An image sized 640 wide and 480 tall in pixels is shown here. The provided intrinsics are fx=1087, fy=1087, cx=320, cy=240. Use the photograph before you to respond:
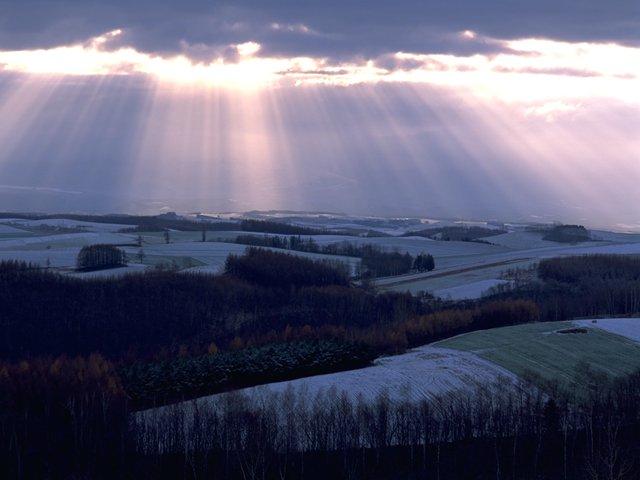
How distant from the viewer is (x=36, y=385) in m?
51.0

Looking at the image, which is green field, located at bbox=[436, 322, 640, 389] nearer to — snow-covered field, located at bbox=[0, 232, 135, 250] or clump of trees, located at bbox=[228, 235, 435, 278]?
clump of trees, located at bbox=[228, 235, 435, 278]

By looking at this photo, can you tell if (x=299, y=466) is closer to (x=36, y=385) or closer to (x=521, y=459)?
(x=521, y=459)

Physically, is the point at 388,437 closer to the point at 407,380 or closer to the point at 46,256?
the point at 407,380

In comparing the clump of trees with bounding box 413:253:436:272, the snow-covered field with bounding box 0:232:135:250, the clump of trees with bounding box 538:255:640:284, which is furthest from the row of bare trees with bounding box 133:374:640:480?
the snow-covered field with bounding box 0:232:135:250

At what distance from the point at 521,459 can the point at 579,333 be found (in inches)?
1080

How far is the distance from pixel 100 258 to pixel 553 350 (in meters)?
57.4

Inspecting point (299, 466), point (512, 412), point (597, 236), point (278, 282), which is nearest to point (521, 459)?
point (512, 412)

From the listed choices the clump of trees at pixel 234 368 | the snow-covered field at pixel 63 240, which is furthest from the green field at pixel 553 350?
the snow-covered field at pixel 63 240

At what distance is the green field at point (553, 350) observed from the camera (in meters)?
60.3

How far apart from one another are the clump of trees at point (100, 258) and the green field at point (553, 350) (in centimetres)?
4752

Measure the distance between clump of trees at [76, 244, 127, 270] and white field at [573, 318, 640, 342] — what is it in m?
49.8

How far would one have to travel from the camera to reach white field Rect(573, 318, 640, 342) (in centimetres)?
7188

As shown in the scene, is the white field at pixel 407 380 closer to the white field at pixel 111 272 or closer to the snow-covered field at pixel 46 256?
the white field at pixel 111 272

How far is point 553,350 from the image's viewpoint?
214ft
